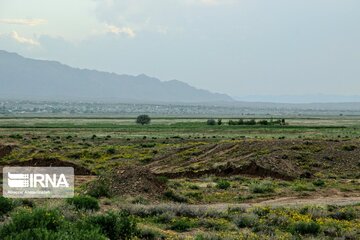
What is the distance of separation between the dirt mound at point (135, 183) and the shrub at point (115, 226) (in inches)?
371

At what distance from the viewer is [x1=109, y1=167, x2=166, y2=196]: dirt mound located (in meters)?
24.4

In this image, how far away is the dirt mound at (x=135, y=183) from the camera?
24.4 m

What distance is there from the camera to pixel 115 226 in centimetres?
1425

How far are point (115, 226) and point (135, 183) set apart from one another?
10.8m

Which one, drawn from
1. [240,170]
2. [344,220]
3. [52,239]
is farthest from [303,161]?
[52,239]

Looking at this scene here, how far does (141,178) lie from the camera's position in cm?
2555

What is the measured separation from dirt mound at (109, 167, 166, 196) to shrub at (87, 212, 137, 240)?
9.42 m

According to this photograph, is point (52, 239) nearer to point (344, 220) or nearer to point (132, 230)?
point (132, 230)

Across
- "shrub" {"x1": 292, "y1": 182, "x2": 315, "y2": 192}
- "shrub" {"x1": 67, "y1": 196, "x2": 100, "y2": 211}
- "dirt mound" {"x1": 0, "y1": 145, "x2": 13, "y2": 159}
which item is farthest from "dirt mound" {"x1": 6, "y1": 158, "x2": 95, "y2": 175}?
"shrub" {"x1": 67, "y1": 196, "x2": 100, "y2": 211}

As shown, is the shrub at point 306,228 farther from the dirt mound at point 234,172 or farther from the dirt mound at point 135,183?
the dirt mound at point 234,172

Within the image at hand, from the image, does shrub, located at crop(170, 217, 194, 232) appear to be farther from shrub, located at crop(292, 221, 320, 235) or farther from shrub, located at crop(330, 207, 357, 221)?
shrub, located at crop(330, 207, 357, 221)

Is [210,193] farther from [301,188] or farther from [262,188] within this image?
[301,188]

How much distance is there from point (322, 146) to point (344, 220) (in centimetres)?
2476

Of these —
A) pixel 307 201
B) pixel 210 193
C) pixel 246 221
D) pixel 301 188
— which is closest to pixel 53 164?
pixel 210 193
